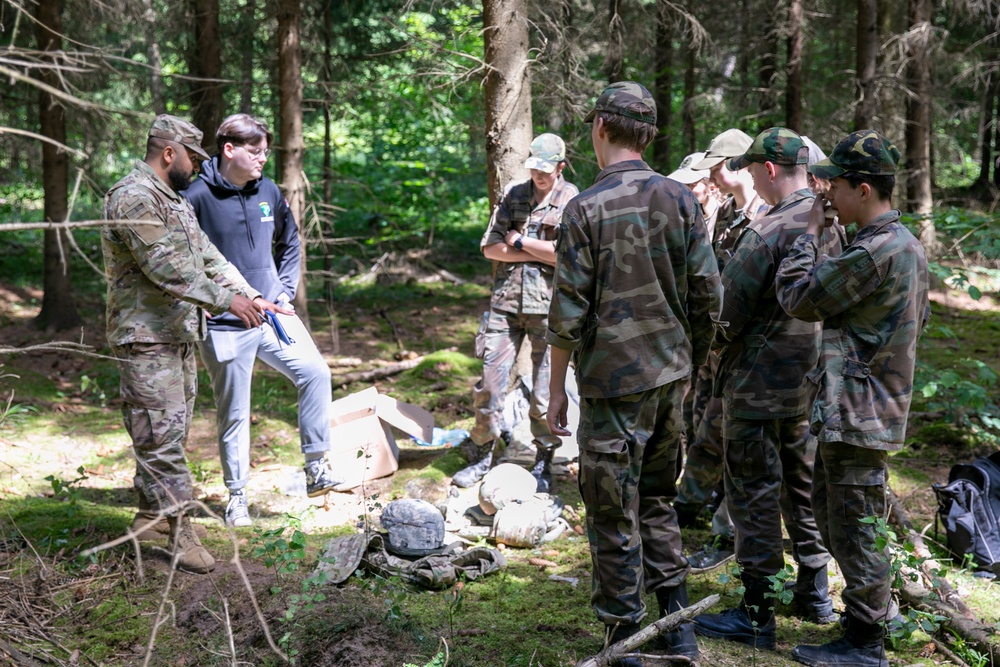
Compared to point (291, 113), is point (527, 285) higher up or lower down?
lower down

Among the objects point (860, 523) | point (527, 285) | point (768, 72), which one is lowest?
point (860, 523)

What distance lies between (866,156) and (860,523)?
160cm

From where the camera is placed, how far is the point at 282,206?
568cm

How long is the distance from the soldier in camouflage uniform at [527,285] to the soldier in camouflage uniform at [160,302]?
1.88 m

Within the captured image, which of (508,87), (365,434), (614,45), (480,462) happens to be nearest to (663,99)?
(614,45)

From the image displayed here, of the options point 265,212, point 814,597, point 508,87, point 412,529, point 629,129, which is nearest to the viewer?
point 629,129

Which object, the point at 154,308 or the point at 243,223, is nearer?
the point at 154,308

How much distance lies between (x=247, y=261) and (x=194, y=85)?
5956 mm

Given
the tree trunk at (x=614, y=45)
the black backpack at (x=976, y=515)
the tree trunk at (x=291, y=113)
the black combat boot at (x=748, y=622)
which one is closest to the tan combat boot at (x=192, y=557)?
the black combat boot at (x=748, y=622)

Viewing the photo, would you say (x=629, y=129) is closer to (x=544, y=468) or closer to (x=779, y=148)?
(x=779, y=148)

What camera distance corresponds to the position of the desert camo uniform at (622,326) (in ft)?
11.0

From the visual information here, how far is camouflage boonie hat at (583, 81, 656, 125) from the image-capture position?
3.38 m

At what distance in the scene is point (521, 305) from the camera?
5691mm

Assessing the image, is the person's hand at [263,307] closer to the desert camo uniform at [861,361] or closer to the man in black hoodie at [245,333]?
the man in black hoodie at [245,333]
